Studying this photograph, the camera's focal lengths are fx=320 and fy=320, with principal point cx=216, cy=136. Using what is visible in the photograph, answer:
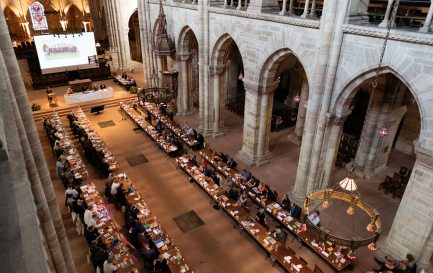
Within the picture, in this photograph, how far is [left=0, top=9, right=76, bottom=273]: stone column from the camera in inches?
217

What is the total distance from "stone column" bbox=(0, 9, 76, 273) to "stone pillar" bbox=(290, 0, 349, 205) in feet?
29.2

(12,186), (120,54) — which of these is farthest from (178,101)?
(12,186)

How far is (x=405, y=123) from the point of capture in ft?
56.8

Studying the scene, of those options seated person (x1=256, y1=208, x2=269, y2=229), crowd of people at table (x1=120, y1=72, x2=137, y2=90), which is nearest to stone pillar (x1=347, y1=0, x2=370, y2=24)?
seated person (x1=256, y1=208, x2=269, y2=229)

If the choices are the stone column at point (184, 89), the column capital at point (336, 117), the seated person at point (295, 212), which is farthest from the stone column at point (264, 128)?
the stone column at point (184, 89)

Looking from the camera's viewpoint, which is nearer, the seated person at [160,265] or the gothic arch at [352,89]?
the gothic arch at [352,89]

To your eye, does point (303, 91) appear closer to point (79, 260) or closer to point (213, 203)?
point (213, 203)

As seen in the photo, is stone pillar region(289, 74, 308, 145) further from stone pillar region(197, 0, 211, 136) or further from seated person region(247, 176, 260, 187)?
seated person region(247, 176, 260, 187)

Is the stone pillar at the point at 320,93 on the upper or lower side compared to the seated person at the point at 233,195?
upper

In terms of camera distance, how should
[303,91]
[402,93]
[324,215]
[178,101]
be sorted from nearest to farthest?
[324,215] < [402,93] < [303,91] < [178,101]

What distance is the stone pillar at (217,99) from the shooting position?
56.6ft

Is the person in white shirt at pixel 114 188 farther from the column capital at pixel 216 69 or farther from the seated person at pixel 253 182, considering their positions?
the column capital at pixel 216 69

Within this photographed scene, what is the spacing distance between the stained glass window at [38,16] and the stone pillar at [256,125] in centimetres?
3267

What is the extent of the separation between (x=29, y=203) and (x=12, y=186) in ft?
0.98
